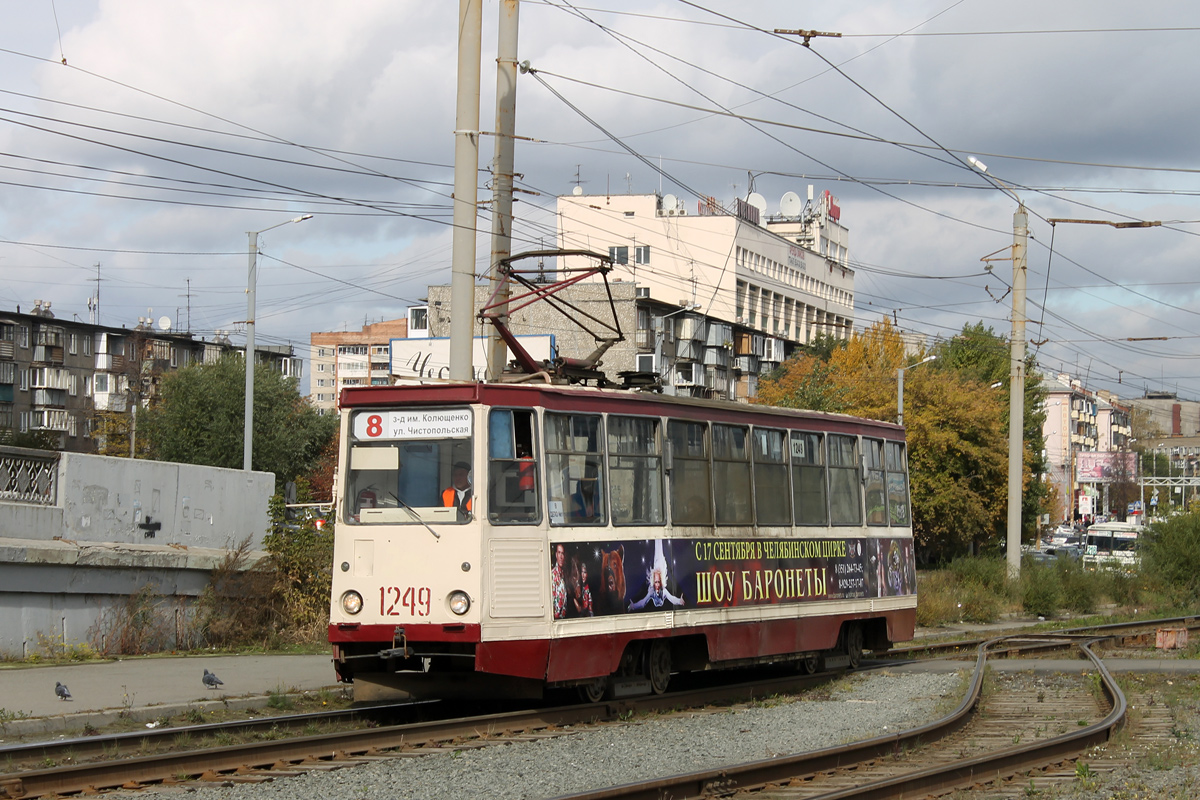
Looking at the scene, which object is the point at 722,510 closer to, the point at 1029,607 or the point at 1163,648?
the point at 1163,648

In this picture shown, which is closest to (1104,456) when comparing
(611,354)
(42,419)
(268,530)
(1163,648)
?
(611,354)

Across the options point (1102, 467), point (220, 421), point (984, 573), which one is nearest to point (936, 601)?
point (984, 573)

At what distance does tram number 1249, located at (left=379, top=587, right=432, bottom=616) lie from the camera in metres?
11.3

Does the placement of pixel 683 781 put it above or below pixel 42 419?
below

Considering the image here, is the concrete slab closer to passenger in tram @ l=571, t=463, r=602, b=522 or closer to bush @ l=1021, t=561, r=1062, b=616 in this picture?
passenger in tram @ l=571, t=463, r=602, b=522

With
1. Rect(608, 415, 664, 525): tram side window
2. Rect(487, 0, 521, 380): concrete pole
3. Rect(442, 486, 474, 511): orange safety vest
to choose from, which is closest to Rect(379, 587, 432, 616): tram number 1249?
Rect(442, 486, 474, 511): orange safety vest

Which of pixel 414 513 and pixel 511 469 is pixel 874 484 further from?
pixel 414 513

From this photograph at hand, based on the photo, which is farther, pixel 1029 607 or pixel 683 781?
pixel 1029 607

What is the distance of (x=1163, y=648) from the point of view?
69.6ft

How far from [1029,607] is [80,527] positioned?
23057mm

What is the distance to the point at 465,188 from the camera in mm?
15227

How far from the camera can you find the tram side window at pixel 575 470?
39.0 ft

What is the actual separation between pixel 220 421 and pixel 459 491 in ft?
170

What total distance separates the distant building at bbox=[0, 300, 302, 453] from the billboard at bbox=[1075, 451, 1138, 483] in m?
62.5
